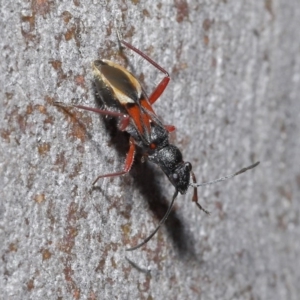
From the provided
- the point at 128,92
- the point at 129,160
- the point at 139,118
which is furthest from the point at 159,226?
the point at 128,92

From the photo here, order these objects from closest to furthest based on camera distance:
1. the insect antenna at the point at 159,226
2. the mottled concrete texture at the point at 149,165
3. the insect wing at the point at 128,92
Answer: the mottled concrete texture at the point at 149,165 < the insect wing at the point at 128,92 < the insect antenna at the point at 159,226

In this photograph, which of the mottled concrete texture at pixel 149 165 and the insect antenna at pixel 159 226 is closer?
the mottled concrete texture at pixel 149 165

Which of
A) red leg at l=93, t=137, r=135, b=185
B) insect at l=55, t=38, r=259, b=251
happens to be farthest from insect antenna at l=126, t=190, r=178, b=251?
red leg at l=93, t=137, r=135, b=185

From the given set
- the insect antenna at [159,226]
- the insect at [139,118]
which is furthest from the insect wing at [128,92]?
the insect antenna at [159,226]

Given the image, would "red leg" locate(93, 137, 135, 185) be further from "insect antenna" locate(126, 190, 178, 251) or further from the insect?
"insect antenna" locate(126, 190, 178, 251)

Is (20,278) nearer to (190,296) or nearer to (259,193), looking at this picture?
(190,296)

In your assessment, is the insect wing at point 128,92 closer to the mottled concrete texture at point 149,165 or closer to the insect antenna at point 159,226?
the mottled concrete texture at point 149,165
